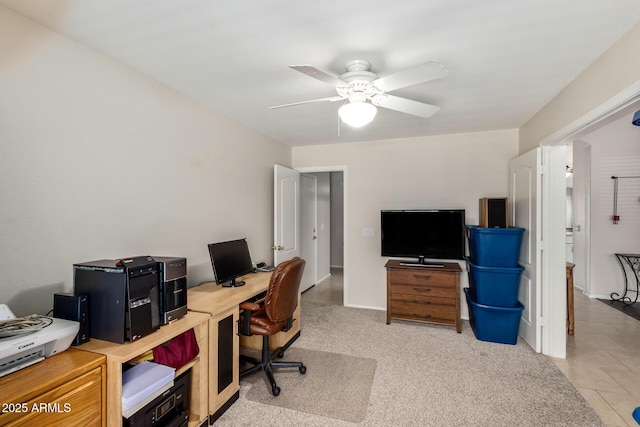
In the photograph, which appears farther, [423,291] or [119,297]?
[423,291]

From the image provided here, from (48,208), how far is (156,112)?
3.31ft

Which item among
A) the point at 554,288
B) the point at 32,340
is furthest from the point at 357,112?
the point at 554,288

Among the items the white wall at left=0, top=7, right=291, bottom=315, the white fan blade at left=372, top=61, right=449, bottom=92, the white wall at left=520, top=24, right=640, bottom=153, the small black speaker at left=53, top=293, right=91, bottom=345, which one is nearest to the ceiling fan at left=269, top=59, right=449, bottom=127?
the white fan blade at left=372, top=61, right=449, bottom=92

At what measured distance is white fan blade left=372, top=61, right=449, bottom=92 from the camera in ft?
4.75

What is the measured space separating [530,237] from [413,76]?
2281mm

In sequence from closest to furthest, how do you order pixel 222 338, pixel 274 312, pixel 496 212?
pixel 222 338
pixel 274 312
pixel 496 212

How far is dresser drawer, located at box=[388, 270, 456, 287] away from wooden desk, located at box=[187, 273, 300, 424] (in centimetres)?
180

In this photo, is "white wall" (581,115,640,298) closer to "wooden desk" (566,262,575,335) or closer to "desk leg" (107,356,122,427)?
"wooden desk" (566,262,575,335)

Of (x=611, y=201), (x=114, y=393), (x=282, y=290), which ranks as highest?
(x=611, y=201)

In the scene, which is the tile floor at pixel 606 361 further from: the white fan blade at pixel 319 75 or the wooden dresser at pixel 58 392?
the wooden dresser at pixel 58 392

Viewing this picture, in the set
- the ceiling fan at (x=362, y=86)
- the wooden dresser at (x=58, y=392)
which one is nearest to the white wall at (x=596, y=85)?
the ceiling fan at (x=362, y=86)

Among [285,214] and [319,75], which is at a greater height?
[319,75]

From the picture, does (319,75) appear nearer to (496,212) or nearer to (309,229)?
(496,212)

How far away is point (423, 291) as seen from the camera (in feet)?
11.1
